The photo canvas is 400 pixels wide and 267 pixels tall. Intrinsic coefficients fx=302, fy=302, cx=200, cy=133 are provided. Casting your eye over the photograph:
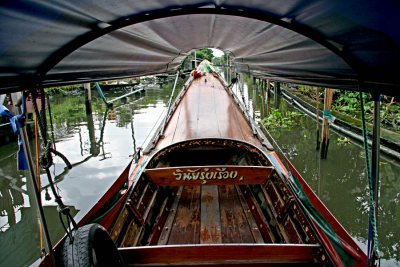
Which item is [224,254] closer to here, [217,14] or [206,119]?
[217,14]

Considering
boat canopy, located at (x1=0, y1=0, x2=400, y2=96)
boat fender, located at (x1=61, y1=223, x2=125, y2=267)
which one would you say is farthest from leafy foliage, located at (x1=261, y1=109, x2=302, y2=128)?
boat fender, located at (x1=61, y1=223, x2=125, y2=267)

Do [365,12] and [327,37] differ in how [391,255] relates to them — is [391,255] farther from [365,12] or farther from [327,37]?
[365,12]

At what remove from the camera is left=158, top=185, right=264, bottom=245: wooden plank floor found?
284 cm

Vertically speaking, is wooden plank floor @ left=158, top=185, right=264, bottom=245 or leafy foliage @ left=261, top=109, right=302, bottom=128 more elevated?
leafy foliage @ left=261, top=109, right=302, bottom=128

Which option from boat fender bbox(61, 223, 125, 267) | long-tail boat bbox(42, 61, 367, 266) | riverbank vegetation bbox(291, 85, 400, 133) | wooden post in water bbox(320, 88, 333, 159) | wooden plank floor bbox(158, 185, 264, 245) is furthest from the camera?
riverbank vegetation bbox(291, 85, 400, 133)

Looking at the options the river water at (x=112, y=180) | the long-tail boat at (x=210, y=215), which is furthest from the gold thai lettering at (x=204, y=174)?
the river water at (x=112, y=180)

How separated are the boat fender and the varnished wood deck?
223 centimetres

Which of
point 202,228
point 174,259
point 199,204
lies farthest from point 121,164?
point 174,259

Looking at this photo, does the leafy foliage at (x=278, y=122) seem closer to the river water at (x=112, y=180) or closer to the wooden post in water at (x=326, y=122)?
the river water at (x=112, y=180)

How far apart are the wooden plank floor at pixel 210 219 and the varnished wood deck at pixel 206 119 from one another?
0.80m

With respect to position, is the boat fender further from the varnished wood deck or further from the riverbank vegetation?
the riverbank vegetation

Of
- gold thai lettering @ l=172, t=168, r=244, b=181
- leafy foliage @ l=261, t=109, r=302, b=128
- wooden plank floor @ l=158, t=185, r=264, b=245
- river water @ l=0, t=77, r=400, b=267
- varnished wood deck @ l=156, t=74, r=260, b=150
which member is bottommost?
river water @ l=0, t=77, r=400, b=267

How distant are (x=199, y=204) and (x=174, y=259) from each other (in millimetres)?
1542

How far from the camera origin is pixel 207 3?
1393mm
